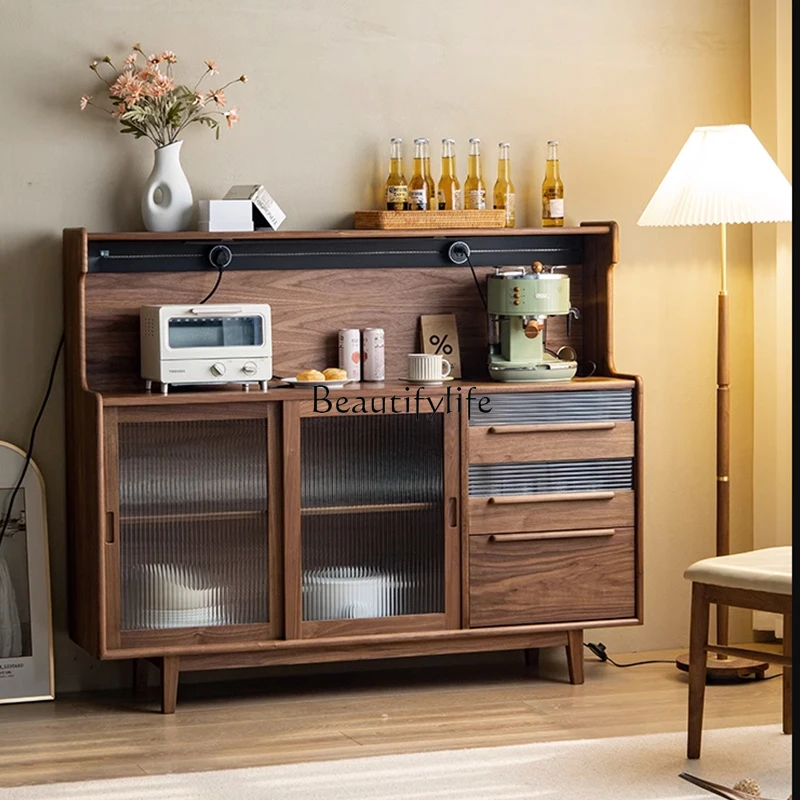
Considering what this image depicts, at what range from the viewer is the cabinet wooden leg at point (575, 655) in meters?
3.98

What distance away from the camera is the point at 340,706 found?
3781 mm

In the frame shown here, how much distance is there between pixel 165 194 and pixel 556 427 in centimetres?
127

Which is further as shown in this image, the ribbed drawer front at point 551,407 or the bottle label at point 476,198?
the bottle label at point 476,198

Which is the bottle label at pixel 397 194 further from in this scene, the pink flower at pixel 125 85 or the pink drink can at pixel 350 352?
the pink flower at pixel 125 85

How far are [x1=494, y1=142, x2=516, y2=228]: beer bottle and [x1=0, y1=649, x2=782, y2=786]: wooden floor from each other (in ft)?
4.53

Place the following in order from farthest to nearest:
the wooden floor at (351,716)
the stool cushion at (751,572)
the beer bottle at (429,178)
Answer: the beer bottle at (429,178), the wooden floor at (351,716), the stool cushion at (751,572)

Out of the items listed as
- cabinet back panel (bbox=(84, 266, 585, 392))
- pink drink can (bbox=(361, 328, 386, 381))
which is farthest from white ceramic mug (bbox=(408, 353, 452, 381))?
cabinet back panel (bbox=(84, 266, 585, 392))

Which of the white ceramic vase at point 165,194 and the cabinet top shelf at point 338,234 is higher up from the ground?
the white ceramic vase at point 165,194

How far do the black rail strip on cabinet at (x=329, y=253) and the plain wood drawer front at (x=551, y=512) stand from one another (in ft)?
2.51

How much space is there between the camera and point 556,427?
3854mm

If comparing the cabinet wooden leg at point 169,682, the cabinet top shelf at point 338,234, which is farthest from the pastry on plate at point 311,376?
the cabinet wooden leg at point 169,682

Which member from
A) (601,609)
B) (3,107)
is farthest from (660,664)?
(3,107)

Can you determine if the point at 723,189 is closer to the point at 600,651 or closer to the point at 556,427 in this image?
the point at 556,427

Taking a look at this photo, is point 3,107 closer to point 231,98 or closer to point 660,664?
point 231,98
